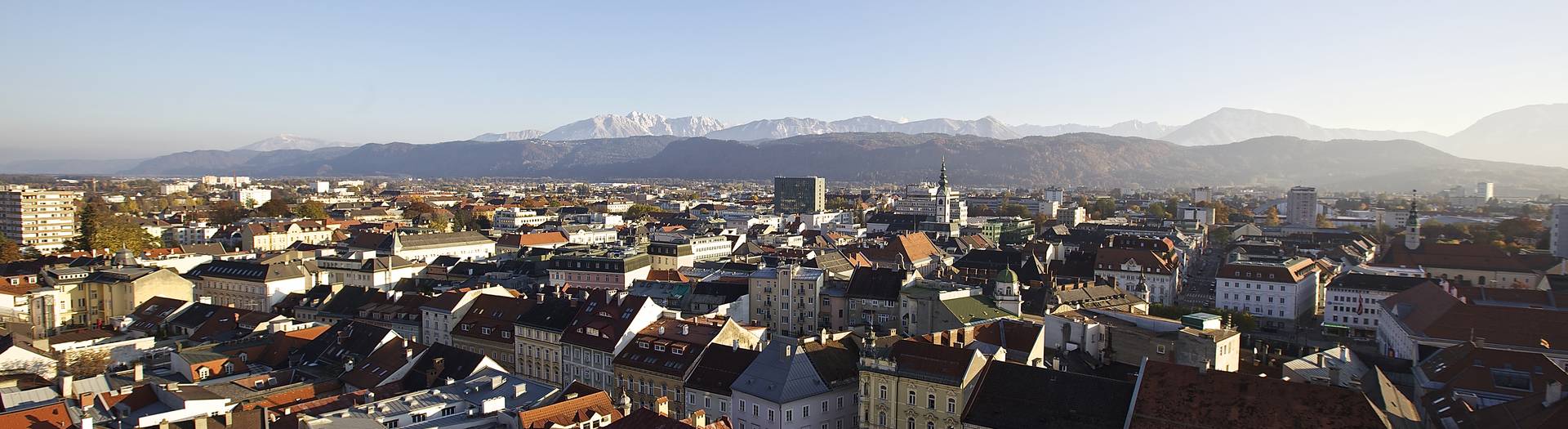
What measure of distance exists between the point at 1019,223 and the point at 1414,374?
100830 millimetres

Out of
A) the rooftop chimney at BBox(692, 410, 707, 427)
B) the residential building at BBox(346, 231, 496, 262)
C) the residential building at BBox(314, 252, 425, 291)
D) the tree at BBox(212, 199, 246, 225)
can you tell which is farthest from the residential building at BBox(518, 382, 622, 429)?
the tree at BBox(212, 199, 246, 225)

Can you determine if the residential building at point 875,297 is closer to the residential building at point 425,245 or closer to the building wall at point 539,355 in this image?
the building wall at point 539,355

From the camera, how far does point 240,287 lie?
7181cm

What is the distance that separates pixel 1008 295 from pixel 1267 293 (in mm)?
36171

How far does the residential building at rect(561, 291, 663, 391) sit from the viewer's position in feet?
149

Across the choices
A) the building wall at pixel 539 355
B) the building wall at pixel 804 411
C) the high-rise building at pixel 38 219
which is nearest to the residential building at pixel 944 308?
the building wall at pixel 804 411

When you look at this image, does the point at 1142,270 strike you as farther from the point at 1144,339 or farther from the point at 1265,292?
the point at 1144,339

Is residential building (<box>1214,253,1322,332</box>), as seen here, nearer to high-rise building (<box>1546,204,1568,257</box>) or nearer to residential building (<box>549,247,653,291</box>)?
high-rise building (<box>1546,204,1568,257</box>)

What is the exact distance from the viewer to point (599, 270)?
72.8 m

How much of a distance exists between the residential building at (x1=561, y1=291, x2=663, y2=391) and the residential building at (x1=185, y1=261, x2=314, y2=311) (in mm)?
33689

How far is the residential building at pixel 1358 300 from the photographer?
7188 cm

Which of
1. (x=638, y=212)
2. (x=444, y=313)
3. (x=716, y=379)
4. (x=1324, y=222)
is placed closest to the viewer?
(x=716, y=379)

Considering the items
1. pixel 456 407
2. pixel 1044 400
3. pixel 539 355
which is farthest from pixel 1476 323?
pixel 456 407

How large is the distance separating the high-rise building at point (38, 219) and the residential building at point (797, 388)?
338ft
